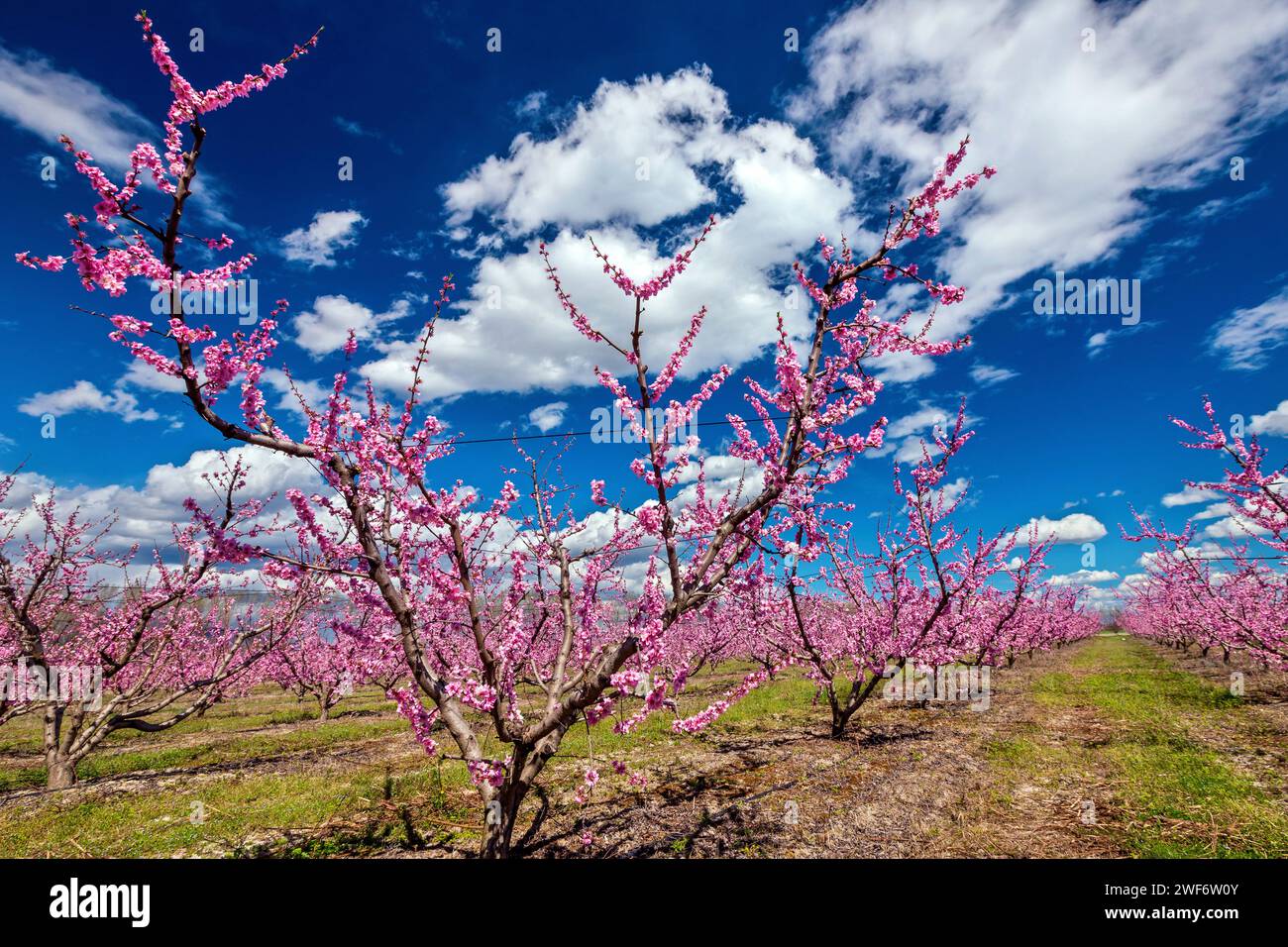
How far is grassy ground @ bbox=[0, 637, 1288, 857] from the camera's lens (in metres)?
6.48

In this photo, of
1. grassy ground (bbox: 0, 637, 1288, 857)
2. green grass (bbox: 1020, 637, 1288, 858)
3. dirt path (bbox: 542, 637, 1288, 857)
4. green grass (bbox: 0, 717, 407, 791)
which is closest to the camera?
green grass (bbox: 1020, 637, 1288, 858)

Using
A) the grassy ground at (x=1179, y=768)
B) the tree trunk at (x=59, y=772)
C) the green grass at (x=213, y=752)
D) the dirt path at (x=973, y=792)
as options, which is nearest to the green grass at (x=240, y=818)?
the tree trunk at (x=59, y=772)

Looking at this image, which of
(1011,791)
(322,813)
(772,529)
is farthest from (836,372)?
(322,813)

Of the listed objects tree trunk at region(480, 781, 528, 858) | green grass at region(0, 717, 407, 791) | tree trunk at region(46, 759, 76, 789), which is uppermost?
tree trunk at region(480, 781, 528, 858)

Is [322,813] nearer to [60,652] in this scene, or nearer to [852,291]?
[60,652]

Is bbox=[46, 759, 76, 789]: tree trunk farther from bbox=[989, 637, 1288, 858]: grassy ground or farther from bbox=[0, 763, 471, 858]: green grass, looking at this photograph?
bbox=[989, 637, 1288, 858]: grassy ground

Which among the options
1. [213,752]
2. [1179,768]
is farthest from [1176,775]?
[213,752]

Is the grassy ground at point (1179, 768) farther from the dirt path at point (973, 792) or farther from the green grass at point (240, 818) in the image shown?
the green grass at point (240, 818)

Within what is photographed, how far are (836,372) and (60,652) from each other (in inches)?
653

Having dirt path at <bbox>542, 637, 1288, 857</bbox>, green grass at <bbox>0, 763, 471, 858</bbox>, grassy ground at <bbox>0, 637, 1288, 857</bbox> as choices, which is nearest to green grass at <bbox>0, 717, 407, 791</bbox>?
grassy ground at <bbox>0, 637, 1288, 857</bbox>

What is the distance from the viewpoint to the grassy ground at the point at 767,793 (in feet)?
21.3

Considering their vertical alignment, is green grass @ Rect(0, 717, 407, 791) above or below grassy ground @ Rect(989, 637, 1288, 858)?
below

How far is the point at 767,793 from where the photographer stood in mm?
8273
